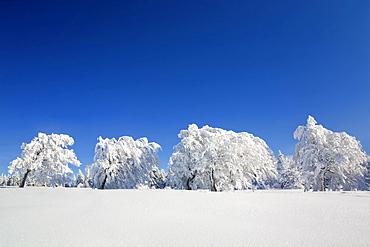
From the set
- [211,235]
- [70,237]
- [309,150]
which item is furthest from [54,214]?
[309,150]

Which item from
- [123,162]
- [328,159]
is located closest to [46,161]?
Result: [123,162]

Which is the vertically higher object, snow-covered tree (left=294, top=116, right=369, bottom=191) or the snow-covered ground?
snow-covered tree (left=294, top=116, right=369, bottom=191)

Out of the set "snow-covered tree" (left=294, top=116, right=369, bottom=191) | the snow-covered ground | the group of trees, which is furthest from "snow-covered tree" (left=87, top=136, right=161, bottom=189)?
"snow-covered tree" (left=294, top=116, right=369, bottom=191)

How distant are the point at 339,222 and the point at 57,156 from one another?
25.6 metres

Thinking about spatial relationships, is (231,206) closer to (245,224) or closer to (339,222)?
(245,224)

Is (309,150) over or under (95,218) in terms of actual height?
over

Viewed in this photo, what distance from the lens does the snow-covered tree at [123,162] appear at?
20750 mm

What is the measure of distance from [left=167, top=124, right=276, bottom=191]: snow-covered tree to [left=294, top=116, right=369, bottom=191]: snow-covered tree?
3309 mm

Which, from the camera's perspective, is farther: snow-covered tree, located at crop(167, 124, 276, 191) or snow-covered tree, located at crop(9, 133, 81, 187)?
snow-covered tree, located at crop(9, 133, 81, 187)

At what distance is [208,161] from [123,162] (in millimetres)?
10577

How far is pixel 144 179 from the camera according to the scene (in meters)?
24.3

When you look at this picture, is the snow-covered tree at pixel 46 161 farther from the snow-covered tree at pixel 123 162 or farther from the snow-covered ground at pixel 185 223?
the snow-covered ground at pixel 185 223

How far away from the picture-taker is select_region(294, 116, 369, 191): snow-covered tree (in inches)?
716

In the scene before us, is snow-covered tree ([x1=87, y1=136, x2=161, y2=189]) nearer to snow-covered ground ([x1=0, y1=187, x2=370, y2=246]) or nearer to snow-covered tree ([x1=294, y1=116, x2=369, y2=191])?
snow-covered ground ([x1=0, y1=187, x2=370, y2=246])
